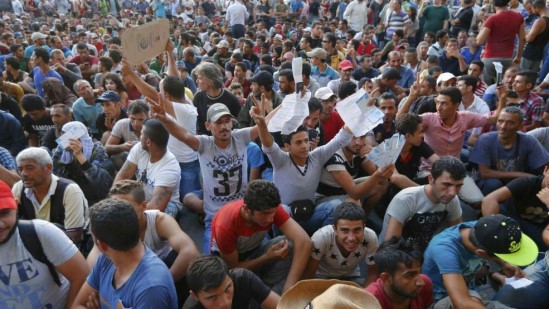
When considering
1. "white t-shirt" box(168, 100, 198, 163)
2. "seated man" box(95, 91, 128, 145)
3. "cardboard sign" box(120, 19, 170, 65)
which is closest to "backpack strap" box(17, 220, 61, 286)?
"cardboard sign" box(120, 19, 170, 65)

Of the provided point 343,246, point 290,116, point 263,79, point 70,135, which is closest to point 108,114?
point 70,135

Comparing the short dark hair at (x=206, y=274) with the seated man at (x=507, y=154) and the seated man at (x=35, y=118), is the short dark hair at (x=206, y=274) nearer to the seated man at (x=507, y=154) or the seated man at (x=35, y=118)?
the seated man at (x=507, y=154)

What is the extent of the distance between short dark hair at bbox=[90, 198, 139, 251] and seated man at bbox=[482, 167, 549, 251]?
9.46 ft

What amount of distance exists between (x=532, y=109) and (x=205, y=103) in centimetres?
386

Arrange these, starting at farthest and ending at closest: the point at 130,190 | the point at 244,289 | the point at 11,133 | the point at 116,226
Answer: the point at 11,133 → the point at 130,190 → the point at 244,289 → the point at 116,226

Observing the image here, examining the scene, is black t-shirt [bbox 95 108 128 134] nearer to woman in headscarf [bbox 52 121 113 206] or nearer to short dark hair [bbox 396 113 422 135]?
woman in headscarf [bbox 52 121 113 206]

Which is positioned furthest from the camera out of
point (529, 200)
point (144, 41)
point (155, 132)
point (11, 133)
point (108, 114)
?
point (108, 114)

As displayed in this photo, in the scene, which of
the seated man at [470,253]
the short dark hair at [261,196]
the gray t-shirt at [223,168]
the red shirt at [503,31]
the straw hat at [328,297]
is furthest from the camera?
the red shirt at [503,31]

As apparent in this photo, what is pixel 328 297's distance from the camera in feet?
6.16

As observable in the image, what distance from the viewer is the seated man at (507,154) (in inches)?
178

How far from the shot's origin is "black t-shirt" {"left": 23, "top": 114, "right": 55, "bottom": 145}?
5695 millimetres

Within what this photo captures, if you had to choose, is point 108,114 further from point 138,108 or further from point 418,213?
point 418,213

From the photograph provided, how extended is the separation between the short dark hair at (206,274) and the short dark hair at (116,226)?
42 centimetres

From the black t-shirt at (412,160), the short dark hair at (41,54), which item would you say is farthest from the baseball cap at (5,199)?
the short dark hair at (41,54)
